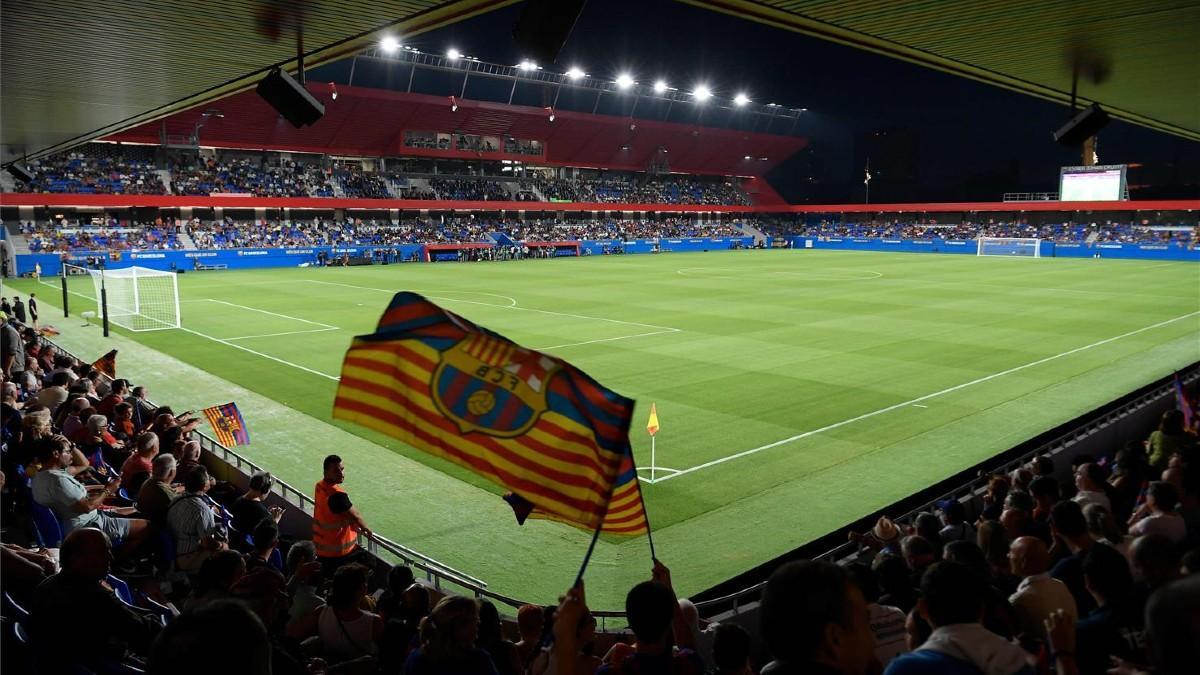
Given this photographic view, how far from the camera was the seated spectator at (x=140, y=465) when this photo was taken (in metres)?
8.69

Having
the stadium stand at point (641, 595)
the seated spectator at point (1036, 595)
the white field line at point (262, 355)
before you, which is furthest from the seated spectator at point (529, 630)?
the white field line at point (262, 355)

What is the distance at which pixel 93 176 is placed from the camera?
2239 inches

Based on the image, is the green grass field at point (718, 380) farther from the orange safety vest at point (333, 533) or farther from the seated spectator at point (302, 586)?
the seated spectator at point (302, 586)

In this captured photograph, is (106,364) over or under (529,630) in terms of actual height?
over

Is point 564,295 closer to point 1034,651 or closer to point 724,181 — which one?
point 1034,651

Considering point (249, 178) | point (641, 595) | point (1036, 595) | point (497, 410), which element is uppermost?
point (249, 178)

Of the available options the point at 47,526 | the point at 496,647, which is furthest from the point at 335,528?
the point at 496,647

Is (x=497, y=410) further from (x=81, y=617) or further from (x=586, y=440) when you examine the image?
(x=81, y=617)

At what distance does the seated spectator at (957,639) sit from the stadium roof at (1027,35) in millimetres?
5539

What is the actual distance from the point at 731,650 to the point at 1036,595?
7.13 feet

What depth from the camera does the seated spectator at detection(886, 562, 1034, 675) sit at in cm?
270

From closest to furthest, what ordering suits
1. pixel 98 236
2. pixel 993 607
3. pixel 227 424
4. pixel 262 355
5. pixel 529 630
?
1. pixel 993 607
2. pixel 529 630
3. pixel 227 424
4. pixel 262 355
5. pixel 98 236

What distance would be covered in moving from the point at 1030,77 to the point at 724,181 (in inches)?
3754

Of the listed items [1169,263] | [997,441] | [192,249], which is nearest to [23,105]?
[997,441]
